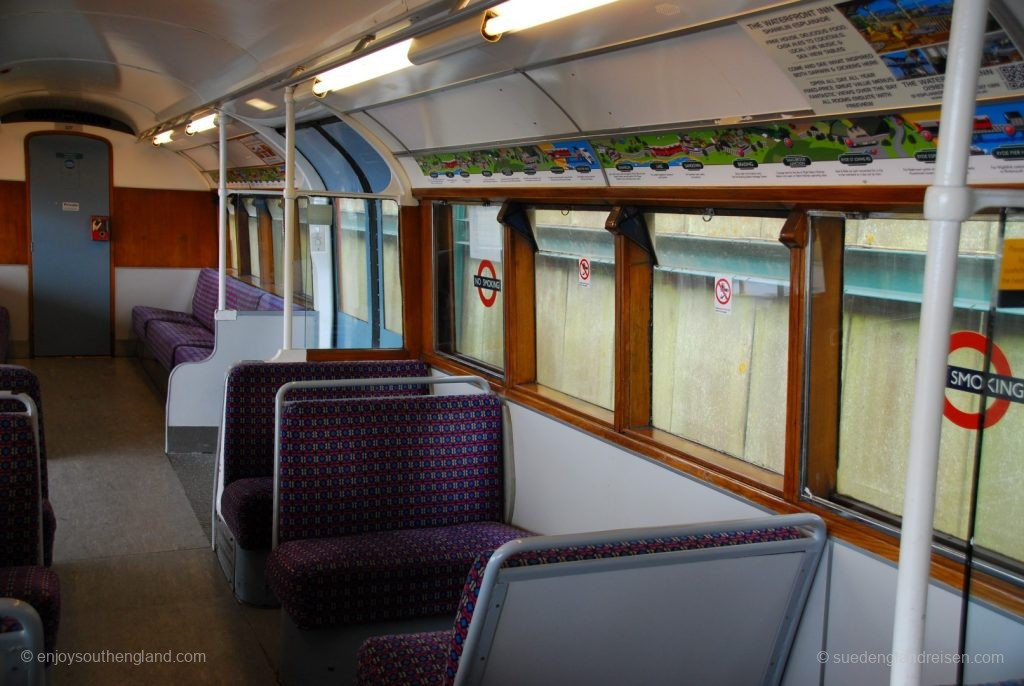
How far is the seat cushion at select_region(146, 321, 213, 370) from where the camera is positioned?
9992 mm

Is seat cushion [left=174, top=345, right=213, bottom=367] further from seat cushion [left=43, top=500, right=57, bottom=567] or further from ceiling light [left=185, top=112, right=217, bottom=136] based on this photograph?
seat cushion [left=43, top=500, right=57, bottom=567]

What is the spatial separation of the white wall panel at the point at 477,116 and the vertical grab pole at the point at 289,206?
0.53 m

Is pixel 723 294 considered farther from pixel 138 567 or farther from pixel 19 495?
pixel 138 567

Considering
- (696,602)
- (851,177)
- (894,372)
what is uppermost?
(851,177)

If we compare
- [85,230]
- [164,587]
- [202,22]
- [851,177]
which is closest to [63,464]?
[164,587]

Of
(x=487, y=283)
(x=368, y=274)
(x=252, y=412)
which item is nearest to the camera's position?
(x=252, y=412)

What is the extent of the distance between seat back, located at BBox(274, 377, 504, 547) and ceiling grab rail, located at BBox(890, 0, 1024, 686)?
3.19 metres

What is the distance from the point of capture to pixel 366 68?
4.80 meters

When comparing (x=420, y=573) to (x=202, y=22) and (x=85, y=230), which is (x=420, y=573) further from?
(x=85, y=230)

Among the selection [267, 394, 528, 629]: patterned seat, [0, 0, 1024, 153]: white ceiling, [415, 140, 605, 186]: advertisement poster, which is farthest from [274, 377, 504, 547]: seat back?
[0, 0, 1024, 153]: white ceiling

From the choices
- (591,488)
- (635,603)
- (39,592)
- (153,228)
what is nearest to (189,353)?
(153,228)

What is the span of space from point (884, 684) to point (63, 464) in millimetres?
6468

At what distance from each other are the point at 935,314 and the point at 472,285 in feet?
15.9

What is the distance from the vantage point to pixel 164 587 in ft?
17.5
